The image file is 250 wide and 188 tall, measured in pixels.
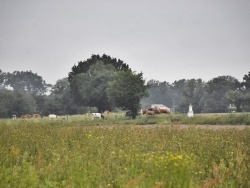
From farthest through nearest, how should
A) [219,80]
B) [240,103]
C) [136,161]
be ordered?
[219,80]
[240,103]
[136,161]

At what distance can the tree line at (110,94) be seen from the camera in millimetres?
40625

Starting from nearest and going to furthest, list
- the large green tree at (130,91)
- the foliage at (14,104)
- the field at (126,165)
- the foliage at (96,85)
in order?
the field at (126,165), the large green tree at (130,91), the foliage at (96,85), the foliage at (14,104)

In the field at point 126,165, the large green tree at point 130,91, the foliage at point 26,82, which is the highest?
the foliage at point 26,82

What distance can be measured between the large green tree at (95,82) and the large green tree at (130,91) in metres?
16.6

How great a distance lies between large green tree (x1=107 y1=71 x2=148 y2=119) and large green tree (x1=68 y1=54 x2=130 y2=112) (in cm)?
1657

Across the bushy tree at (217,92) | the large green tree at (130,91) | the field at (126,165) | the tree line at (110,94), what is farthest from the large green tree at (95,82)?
the field at (126,165)

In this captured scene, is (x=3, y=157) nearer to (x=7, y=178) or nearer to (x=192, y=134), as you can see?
(x=7, y=178)

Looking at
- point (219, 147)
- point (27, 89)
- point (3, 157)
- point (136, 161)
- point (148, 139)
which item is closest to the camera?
point (136, 161)

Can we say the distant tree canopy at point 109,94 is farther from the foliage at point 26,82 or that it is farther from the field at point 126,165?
the foliage at point 26,82

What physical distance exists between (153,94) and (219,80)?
243ft

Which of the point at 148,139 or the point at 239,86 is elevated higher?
the point at 239,86

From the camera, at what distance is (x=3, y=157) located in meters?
9.69

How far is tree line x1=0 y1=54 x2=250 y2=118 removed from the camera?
4062 centimetres

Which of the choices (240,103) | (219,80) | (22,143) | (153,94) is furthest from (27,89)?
(22,143)
